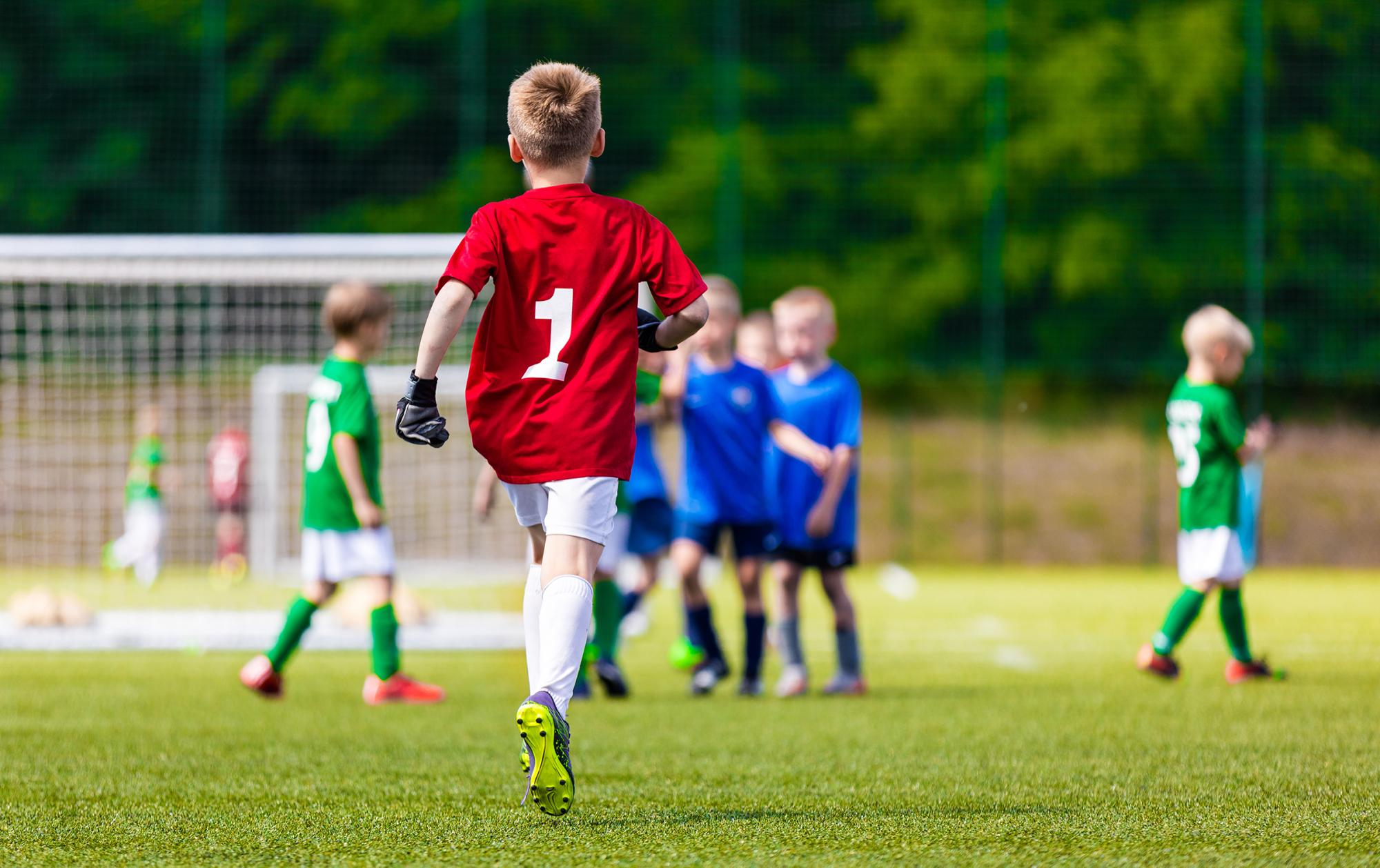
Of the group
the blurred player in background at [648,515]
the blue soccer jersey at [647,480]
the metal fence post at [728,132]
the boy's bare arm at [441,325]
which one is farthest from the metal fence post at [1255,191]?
the boy's bare arm at [441,325]

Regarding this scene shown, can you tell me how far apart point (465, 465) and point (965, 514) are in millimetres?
11878

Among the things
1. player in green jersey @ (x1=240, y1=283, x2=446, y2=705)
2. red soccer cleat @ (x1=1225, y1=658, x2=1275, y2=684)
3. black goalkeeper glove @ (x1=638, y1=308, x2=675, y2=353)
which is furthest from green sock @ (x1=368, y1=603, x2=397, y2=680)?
red soccer cleat @ (x1=1225, y1=658, x2=1275, y2=684)

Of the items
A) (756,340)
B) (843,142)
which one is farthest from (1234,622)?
(843,142)

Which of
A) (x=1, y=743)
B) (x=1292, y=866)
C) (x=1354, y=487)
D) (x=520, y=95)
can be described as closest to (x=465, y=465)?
(x=1, y=743)

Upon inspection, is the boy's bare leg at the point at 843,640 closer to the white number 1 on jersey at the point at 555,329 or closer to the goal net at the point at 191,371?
the goal net at the point at 191,371

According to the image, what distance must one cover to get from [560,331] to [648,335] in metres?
0.24

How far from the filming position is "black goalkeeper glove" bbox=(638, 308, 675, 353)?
3889 millimetres

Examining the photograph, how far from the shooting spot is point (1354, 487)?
2158 centimetres

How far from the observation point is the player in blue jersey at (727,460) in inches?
267

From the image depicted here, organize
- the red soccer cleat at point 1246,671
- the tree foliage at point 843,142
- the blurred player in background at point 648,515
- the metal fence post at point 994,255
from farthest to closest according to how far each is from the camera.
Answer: the metal fence post at point 994,255, the tree foliage at point 843,142, the blurred player in background at point 648,515, the red soccer cleat at point 1246,671

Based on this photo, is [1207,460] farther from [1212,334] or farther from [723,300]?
[723,300]

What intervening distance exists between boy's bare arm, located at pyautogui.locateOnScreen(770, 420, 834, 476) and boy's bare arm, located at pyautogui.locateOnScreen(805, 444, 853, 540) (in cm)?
3

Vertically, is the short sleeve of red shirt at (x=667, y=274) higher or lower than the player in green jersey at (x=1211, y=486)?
higher

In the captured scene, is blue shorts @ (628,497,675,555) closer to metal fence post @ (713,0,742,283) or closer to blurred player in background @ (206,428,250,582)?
blurred player in background @ (206,428,250,582)
